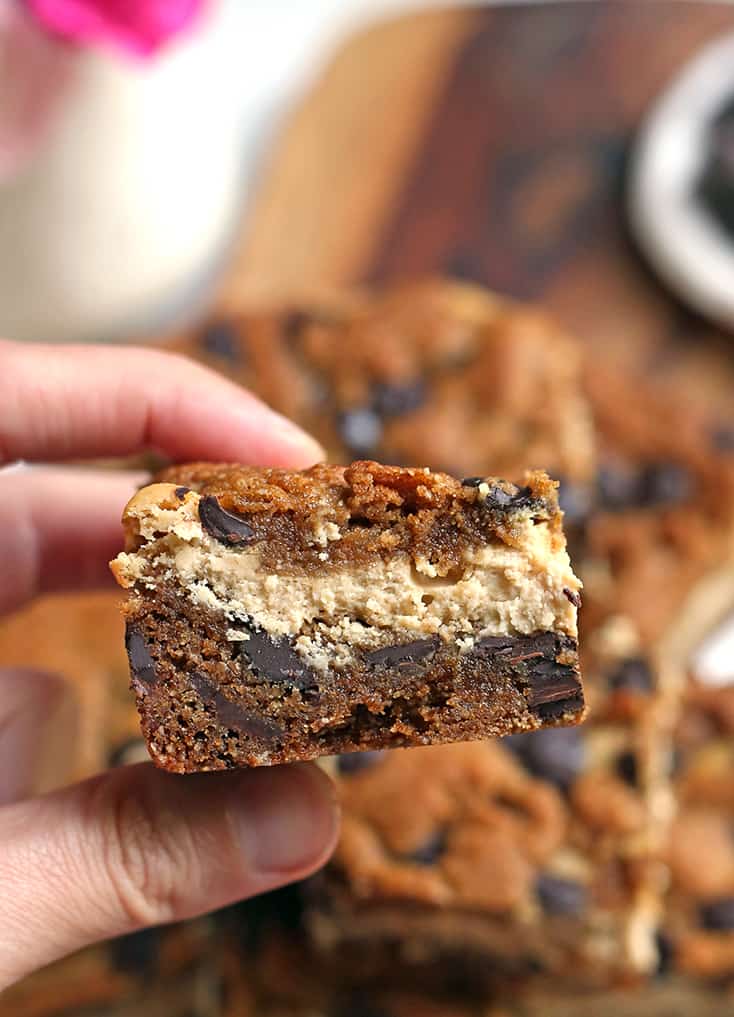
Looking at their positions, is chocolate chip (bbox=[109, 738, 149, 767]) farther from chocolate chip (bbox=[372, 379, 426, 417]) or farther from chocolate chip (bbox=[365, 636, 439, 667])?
chocolate chip (bbox=[365, 636, 439, 667])

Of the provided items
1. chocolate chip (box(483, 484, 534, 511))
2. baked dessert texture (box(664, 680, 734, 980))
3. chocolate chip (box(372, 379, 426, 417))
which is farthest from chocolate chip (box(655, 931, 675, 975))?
chocolate chip (box(483, 484, 534, 511))

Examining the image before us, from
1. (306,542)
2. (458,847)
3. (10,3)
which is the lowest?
(458,847)

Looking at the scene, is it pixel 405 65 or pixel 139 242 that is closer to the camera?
pixel 139 242

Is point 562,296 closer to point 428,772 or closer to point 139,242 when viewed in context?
point 139,242

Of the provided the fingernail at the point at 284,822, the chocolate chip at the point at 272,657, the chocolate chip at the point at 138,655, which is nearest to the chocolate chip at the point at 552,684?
the chocolate chip at the point at 272,657

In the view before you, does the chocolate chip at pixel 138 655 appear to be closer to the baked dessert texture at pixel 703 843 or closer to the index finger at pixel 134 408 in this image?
the index finger at pixel 134 408

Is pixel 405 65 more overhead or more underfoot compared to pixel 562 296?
more overhead

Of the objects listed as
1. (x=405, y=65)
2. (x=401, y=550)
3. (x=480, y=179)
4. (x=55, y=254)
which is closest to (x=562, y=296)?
(x=480, y=179)
